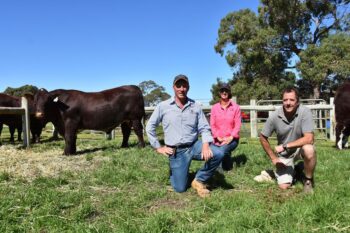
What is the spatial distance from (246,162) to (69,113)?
14.3 ft

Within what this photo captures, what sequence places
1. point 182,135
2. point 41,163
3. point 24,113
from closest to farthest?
point 182,135
point 41,163
point 24,113

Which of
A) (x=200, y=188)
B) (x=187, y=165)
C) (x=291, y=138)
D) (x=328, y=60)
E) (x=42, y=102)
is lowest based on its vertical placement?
(x=200, y=188)

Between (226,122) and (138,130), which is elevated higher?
(226,122)

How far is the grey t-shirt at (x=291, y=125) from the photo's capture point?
17.6ft

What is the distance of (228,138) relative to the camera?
6980 mm

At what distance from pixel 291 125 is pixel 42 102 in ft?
19.8

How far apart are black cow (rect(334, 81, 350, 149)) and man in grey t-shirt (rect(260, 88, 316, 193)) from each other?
188 inches

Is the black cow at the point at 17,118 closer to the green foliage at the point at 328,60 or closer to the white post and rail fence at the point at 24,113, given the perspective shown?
the white post and rail fence at the point at 24,113

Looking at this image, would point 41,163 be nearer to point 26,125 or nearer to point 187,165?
point 187,165

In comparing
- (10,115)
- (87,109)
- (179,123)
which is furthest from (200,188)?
(10,115)

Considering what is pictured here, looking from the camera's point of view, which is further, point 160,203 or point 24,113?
point 24,113

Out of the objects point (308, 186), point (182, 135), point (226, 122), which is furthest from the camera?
point (226, 122)

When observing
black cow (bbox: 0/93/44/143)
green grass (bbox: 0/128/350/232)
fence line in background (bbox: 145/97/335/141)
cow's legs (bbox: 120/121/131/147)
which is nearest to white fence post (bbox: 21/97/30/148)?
black cow (bbox: 0/93/44/143)

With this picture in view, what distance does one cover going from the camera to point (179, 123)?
5648 mm
